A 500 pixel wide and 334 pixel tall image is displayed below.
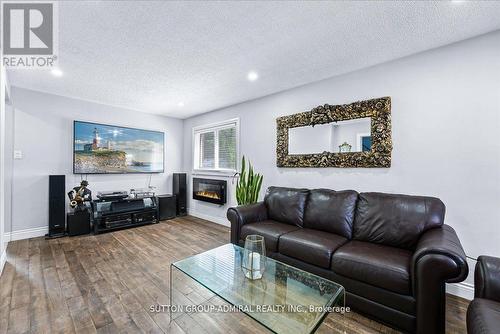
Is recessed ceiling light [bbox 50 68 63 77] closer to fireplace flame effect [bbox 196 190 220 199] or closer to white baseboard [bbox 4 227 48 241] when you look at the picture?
white baseboard [bbox 4 227 48 241]

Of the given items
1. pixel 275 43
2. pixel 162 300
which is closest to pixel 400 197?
pixel 275 43

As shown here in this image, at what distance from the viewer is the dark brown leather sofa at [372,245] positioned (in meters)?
1.46

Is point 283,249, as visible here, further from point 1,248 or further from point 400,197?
point 1,248

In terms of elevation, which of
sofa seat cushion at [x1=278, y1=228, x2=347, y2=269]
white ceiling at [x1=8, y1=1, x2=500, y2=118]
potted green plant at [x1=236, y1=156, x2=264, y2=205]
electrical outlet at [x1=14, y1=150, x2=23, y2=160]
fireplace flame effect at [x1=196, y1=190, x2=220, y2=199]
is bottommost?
sofa seat cushion at [x1=278, y1=228, x2=347, y2=269]

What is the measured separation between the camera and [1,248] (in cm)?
254

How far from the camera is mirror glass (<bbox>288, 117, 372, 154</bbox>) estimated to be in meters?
2.71

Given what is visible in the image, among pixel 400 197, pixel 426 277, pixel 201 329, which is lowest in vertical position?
pixel 201 329

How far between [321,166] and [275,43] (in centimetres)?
170

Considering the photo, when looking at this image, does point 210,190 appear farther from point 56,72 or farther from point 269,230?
point 56,72

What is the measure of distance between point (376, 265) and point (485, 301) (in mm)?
586

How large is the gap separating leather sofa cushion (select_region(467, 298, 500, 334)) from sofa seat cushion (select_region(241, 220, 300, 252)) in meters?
1.50

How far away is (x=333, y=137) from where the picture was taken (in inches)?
117

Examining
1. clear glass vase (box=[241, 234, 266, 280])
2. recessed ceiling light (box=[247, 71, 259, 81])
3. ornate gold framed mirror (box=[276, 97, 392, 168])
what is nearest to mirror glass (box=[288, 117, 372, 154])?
ornate gold framed mirror (box=[276, 97, 392, 168])

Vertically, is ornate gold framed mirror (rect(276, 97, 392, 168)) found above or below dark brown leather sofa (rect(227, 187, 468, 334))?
above
